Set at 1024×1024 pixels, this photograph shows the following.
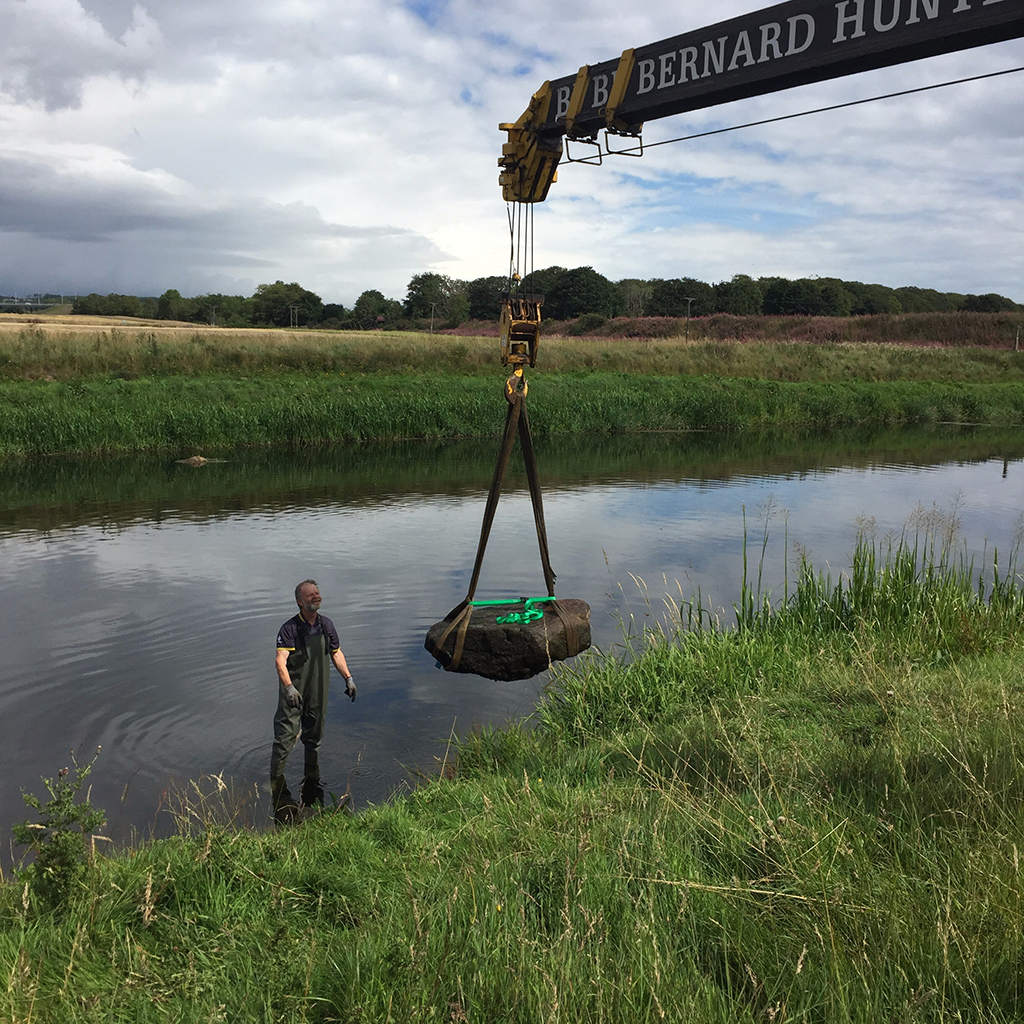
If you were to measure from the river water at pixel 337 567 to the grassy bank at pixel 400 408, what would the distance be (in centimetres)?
207

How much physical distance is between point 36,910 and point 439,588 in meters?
8.75

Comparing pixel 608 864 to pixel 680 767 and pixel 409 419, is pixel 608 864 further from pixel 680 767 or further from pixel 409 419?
pixel 409 419

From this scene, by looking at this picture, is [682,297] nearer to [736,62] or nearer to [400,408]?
[400,408]

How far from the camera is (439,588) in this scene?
1273 cm

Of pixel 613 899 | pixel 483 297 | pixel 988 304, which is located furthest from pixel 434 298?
pixel 613 899

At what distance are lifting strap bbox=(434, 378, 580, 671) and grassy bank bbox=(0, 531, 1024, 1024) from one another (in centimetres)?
228

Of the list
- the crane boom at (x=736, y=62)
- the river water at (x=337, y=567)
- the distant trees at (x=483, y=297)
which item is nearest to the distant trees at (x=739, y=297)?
the distant trees at (x=483, y=297)

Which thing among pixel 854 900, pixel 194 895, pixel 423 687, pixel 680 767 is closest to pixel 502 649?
pixel 423 687

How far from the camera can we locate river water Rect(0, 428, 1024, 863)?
25.5ft

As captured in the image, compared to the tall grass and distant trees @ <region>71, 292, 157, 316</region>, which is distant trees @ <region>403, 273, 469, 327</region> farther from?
the tall grass

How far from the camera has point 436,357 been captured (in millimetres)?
40750

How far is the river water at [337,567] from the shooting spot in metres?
7.76

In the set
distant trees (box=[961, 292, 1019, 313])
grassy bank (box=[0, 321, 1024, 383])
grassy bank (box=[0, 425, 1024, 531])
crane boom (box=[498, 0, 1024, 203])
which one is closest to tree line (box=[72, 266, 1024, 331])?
distant trees (box=[961, 292, 1019, 313])

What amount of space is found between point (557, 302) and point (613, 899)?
323ft
